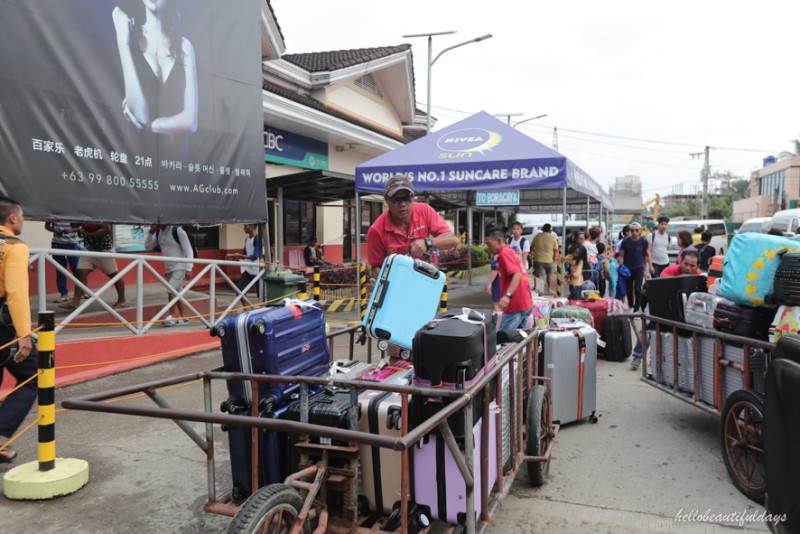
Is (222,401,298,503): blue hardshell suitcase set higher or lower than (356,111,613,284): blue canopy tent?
lower

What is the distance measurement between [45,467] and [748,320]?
5017 mm

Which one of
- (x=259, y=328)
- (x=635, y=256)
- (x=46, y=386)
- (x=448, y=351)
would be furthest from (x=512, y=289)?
(x=635, y=256)

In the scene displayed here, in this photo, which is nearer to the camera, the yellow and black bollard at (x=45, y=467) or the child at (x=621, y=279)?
the yellow and black bollard at (x=45, y=467)

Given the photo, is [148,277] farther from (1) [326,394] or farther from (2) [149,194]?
(1) [326,394]

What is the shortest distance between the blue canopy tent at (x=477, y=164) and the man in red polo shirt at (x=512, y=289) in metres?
3.19

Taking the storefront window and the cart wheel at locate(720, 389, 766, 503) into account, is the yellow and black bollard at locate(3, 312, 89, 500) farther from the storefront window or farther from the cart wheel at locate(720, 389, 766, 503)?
the storefront window

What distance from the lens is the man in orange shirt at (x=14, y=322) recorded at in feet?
12.5

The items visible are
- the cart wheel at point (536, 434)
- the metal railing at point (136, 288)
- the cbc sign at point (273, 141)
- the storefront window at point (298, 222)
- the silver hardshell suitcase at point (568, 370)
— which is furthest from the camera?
the storefront window at point (298, 222)

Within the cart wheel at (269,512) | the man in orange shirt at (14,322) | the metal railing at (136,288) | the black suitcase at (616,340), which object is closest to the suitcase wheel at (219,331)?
the cart wheel at (269,512)

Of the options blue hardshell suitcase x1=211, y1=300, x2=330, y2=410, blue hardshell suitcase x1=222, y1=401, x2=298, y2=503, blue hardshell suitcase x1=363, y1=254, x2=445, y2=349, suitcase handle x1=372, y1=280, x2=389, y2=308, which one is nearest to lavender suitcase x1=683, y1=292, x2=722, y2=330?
blue hardshell suitcase x1=363, y1=254, x2=445, y2=349

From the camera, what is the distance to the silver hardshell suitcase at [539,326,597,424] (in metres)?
4.85

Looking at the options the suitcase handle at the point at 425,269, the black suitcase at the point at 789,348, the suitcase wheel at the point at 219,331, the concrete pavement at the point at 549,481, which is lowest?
the concrete pavement at the point at 549,481

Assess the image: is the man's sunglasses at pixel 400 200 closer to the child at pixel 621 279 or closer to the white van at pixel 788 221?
the child at pixel 621 279

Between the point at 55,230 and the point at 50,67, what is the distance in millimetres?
2398
